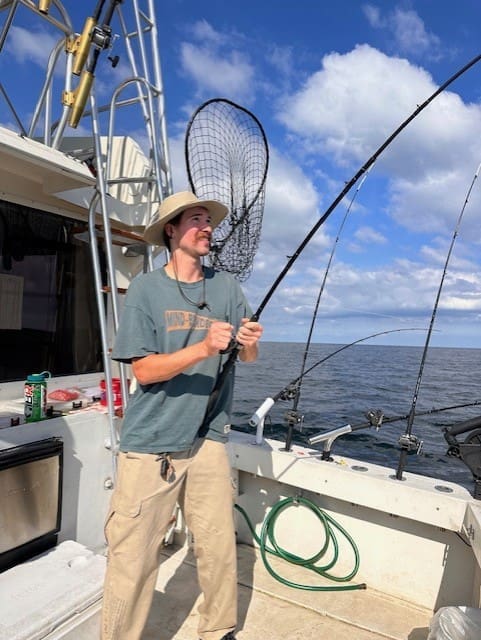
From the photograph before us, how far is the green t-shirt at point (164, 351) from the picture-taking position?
1.77 meters

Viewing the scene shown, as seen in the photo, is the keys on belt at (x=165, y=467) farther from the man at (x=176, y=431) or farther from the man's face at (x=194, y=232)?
the man's face at (x=194, y=232)

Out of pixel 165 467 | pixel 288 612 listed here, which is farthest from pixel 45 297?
pixel 288 612

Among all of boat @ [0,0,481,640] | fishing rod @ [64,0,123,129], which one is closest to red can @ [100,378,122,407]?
boat @ [0,0,481,640]

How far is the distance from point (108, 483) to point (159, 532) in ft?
3.80

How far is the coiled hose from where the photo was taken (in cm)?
273

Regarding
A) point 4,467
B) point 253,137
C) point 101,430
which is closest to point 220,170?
point 253,137

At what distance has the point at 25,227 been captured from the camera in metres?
3.11

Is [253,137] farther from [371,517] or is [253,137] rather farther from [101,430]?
[371,517]

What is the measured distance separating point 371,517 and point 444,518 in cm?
50

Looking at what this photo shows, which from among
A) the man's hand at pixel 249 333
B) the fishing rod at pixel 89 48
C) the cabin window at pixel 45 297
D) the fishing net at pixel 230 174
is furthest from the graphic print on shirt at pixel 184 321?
the cabin window at pixel 45 297

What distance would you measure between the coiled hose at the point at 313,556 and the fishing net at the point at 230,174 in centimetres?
161

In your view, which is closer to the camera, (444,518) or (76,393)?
(444,518)

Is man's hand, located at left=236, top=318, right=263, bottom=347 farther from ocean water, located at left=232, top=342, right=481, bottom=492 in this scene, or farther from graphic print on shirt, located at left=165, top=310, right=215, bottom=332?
ocean water, located at left=232, top=342, right=481, bottom=492

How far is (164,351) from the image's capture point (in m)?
1.84
